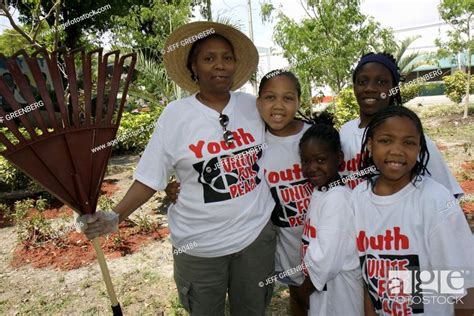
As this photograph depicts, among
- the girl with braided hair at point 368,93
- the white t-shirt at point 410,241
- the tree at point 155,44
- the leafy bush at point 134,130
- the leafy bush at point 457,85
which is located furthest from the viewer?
the leafy bush at point 457,85

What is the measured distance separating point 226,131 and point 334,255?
736mm

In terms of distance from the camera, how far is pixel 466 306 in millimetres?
1403

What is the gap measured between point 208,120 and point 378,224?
88 centimetres

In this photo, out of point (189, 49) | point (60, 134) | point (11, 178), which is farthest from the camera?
point (11, 178)

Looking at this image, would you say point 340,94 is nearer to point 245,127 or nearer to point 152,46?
point 152,46

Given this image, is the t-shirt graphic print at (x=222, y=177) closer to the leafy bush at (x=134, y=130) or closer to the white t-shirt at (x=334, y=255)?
the white t-shirt at (x=334, y=255)

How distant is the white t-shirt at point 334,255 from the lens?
1624 mm

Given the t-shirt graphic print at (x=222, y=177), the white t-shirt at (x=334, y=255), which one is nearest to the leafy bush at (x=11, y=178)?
the t-shirt graphic print at (x=222, y=177)

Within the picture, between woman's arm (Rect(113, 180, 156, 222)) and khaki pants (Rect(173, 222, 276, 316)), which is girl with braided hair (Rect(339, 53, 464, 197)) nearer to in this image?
khaki pants (Rect(173, 222, 276, 316))

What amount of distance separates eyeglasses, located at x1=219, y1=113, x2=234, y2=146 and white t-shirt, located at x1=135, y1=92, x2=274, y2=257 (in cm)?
2

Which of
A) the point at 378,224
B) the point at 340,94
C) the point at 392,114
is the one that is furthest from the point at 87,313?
the point at 340,94

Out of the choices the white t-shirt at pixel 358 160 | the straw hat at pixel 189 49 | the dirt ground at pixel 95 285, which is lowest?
the dirt ground at pixel 95 285

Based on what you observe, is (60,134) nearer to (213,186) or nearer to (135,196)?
(135,196)

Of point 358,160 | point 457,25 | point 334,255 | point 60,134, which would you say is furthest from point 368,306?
point 457,25
